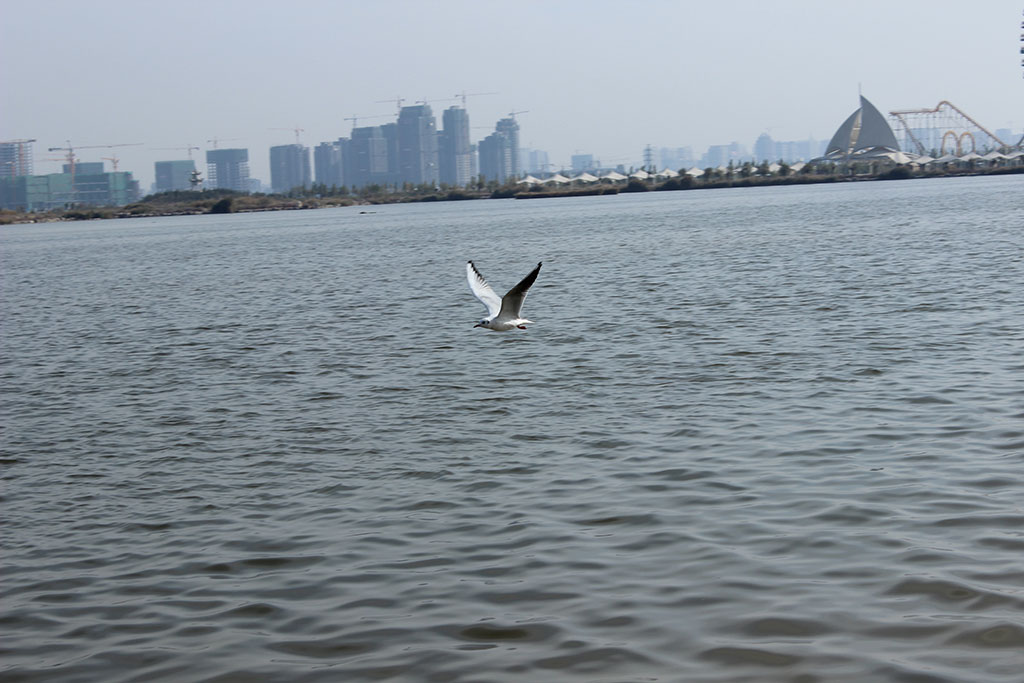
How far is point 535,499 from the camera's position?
1068 centimetres

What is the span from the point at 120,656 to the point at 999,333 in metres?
15.4

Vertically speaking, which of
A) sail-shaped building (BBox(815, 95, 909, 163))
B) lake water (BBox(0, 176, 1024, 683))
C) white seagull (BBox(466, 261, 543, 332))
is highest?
sail-shaped building (BBox(815, 95, 909, 163))

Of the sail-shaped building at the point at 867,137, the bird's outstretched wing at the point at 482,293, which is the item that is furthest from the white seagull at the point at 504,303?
the sail-shaped building at the point at 867,137

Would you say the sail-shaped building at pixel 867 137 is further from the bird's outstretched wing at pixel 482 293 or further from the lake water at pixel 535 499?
the bird's outstretched wing at pixel 482 293

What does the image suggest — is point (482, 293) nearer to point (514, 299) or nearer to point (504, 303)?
point (504, 303)

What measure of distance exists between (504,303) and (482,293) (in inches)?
87.6

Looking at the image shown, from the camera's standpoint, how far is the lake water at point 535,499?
7.55 m

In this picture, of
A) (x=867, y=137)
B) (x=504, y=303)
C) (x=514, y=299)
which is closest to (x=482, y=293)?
(x=504, y=303)

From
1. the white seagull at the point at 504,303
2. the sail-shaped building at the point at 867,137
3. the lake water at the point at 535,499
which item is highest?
the sail-shaped building at the point at 867,137

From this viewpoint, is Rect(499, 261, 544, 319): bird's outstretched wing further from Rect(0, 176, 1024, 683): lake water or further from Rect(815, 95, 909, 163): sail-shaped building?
Rect(815, 95, 909, 163): sail-shaped building

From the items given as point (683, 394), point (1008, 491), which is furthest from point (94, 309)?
point (1008, 491)

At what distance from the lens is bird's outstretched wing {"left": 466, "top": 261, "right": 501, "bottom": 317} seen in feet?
52.2

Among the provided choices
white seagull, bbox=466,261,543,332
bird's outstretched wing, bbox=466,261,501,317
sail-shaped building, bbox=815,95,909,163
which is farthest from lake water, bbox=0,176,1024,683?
sail-shaped building, bbox=815,95,909,163

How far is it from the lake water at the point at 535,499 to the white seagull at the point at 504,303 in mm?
1187
